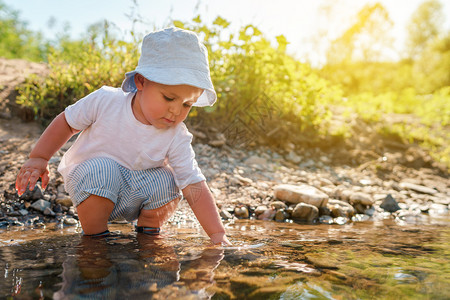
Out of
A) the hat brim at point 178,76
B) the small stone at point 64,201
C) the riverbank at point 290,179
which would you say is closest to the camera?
Result: the hat brim at point 178,76

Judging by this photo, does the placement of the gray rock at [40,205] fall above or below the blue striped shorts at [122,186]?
below

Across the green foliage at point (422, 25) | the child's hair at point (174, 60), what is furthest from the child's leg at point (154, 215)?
the green foliage at point (422, 25)

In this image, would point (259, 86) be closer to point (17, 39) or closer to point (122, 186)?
point (122, 186)

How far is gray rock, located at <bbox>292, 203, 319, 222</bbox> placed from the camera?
339 cm

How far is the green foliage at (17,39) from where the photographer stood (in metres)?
12.7

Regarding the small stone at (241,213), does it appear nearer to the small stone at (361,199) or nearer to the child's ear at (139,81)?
the small stone at (361,199)

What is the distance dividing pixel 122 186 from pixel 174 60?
788 millimetres

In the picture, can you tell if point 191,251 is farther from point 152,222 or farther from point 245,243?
point 152,222

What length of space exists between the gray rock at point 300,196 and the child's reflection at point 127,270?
1765 millimetres

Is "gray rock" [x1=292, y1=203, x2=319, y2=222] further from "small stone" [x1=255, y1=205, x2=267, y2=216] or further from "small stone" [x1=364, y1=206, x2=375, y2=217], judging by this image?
"small stone" [x1=364, y1=206, x2=375, y2=217]

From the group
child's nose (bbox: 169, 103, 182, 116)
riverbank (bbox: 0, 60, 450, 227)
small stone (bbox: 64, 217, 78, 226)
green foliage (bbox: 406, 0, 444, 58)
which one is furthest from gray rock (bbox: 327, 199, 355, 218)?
green foliage (bbox: 406, 0, 444, 58)

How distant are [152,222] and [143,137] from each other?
0.54 m

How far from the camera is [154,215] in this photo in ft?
7.96

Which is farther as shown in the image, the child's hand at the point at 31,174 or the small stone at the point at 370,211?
the small stone at the point at 370,211
